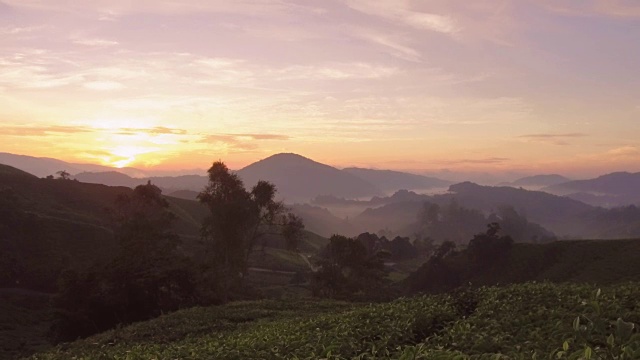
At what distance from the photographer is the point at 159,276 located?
4469 centimetres

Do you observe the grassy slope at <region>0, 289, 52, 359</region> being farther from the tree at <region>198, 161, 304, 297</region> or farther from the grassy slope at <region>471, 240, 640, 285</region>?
the grassy slope at <region>471, 240, 640, 285</region>

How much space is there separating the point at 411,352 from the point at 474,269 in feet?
337

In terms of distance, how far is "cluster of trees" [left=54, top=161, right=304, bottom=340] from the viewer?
43.5 m

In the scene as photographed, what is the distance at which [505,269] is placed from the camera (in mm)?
97438

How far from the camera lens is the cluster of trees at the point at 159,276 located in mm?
43531

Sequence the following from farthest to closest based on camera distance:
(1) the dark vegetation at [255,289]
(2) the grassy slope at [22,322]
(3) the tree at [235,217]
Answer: (3) the tree at [235,217]
(2) the grassy slope at [22,322]
(1) the dark vegetation at [255,289]

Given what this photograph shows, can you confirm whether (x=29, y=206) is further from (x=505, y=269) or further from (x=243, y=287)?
(x=505, y=269)

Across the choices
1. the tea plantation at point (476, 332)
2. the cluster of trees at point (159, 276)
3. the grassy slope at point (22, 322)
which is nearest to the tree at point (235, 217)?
the cluster of trees at point (159, 276)

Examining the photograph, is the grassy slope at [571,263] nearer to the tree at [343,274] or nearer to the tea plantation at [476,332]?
the tree at [343,274]

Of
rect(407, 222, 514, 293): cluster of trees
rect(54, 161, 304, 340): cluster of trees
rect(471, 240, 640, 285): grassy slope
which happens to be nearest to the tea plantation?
rect(54, 161, 304, 340): cluster of trees

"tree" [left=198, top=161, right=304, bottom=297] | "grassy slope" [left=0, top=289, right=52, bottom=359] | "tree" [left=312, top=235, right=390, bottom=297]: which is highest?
"tree" [left=198, top=161, right=304, bottom=297]

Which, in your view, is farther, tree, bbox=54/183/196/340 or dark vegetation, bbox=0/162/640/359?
Result: tree, bbox=54/183/196/340

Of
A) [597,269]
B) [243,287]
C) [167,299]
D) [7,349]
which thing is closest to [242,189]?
[243,287]

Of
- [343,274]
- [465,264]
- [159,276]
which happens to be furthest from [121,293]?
[465,264]
